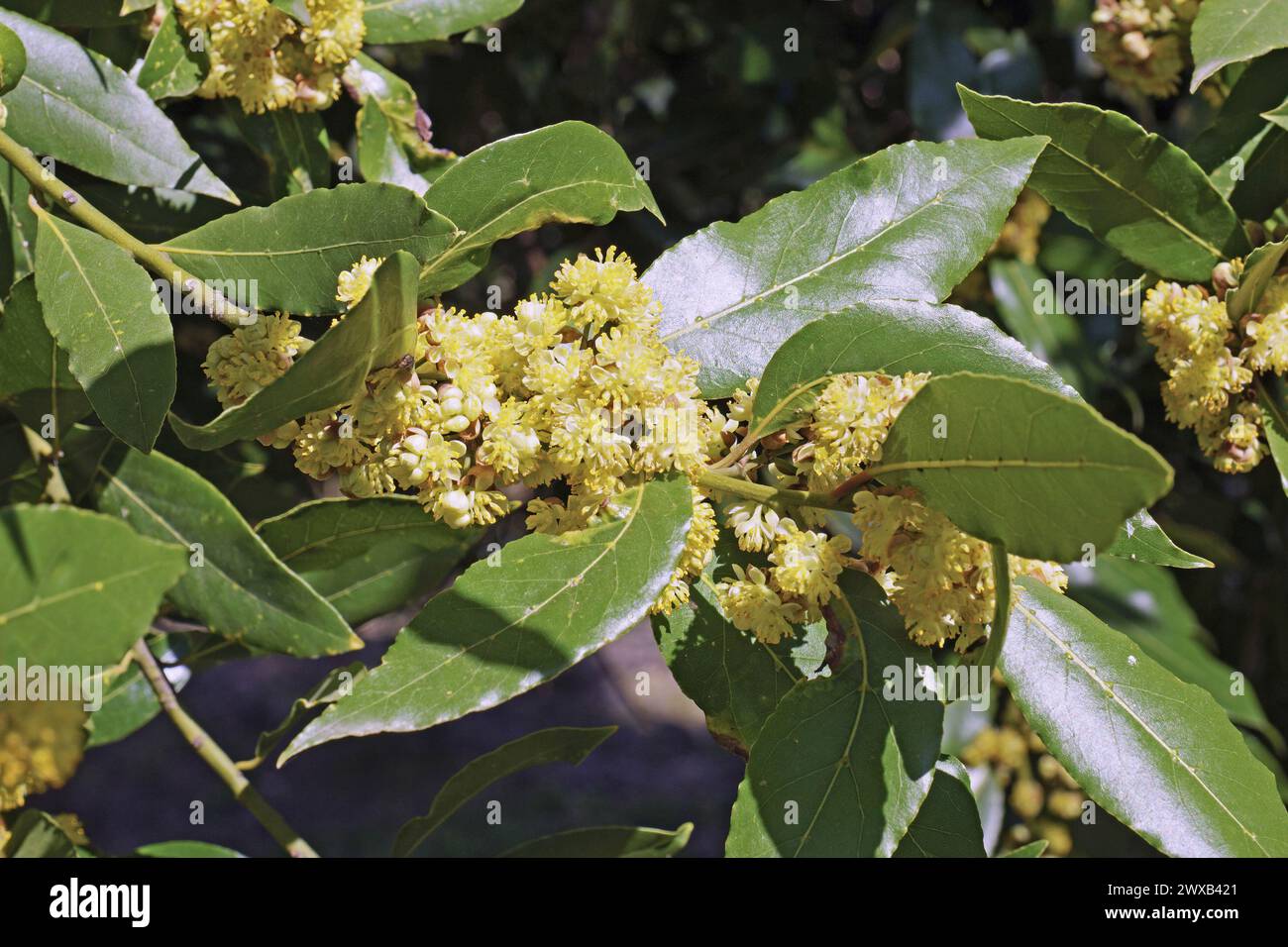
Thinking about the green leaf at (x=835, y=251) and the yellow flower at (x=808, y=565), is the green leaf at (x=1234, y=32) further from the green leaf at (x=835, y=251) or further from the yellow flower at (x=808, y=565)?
the yellow flower at (x=808, y=565)

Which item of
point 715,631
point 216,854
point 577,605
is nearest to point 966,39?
point 715,631

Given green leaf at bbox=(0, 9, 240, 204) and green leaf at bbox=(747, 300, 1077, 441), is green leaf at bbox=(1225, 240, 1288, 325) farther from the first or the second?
green leaf at bbox=(0, 9, 240, 204)

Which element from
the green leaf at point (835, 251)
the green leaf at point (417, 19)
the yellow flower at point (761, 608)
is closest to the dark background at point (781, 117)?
the green leaf at point (417, 19)

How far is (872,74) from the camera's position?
3186 mm

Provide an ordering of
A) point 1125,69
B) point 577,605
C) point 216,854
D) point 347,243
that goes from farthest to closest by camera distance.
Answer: point 1125,69, point 216,854, point 347,243, point 577,605

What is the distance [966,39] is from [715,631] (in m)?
1.81

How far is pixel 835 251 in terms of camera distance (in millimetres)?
1460

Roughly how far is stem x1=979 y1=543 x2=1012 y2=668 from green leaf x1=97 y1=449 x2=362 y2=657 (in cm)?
71

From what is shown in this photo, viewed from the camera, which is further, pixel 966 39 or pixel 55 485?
pixel 966 39

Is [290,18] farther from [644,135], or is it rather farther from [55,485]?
[644,135]

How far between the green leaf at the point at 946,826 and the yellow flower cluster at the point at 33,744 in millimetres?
1054

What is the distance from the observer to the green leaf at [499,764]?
1.77 meters

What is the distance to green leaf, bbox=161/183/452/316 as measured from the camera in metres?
1.25
